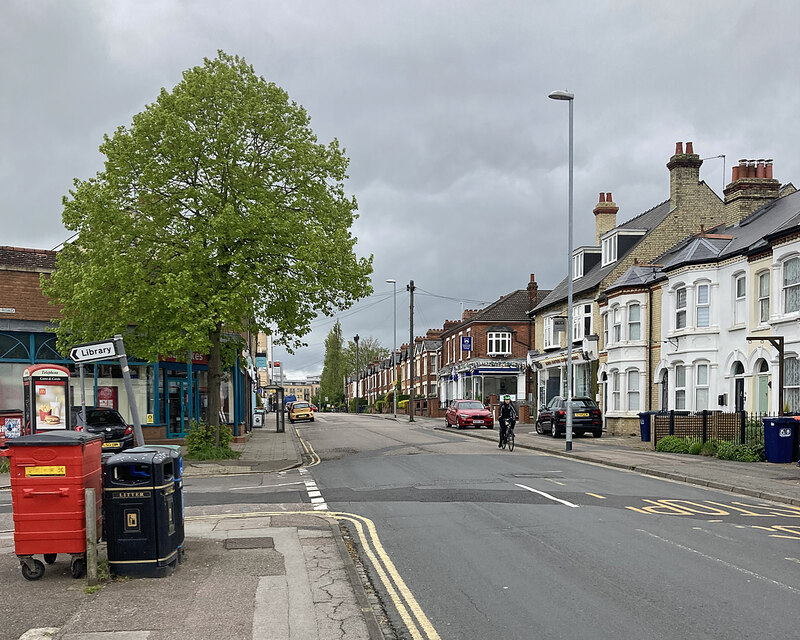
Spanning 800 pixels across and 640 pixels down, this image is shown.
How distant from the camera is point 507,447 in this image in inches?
1105

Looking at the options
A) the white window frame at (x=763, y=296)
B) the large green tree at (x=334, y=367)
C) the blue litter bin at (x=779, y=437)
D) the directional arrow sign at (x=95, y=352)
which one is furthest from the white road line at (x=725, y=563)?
the large green tree at (x=334, y=367)

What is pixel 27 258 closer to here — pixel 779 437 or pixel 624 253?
pixel 779 437

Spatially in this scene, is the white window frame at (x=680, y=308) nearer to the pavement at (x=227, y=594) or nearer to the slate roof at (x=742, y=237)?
the slate roof at (x=742, y=237)

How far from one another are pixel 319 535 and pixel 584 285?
3537 centimetres

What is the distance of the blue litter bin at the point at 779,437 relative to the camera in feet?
68.2

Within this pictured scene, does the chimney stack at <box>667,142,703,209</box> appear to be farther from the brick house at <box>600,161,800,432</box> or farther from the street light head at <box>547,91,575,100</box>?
the street light head at <box>547,91,575,100</box>

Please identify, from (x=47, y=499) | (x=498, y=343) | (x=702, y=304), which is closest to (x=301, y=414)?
(x=498, y=343)

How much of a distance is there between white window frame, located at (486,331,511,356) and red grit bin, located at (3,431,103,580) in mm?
54292

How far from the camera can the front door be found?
27.9m

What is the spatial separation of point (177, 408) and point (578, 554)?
70.9 ft

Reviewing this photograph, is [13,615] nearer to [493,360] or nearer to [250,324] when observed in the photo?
[250,324]

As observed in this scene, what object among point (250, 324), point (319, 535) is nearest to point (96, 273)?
point (250, 324)

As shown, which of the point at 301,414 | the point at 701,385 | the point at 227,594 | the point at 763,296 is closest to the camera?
the point at 227,594

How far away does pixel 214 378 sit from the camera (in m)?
22.9
